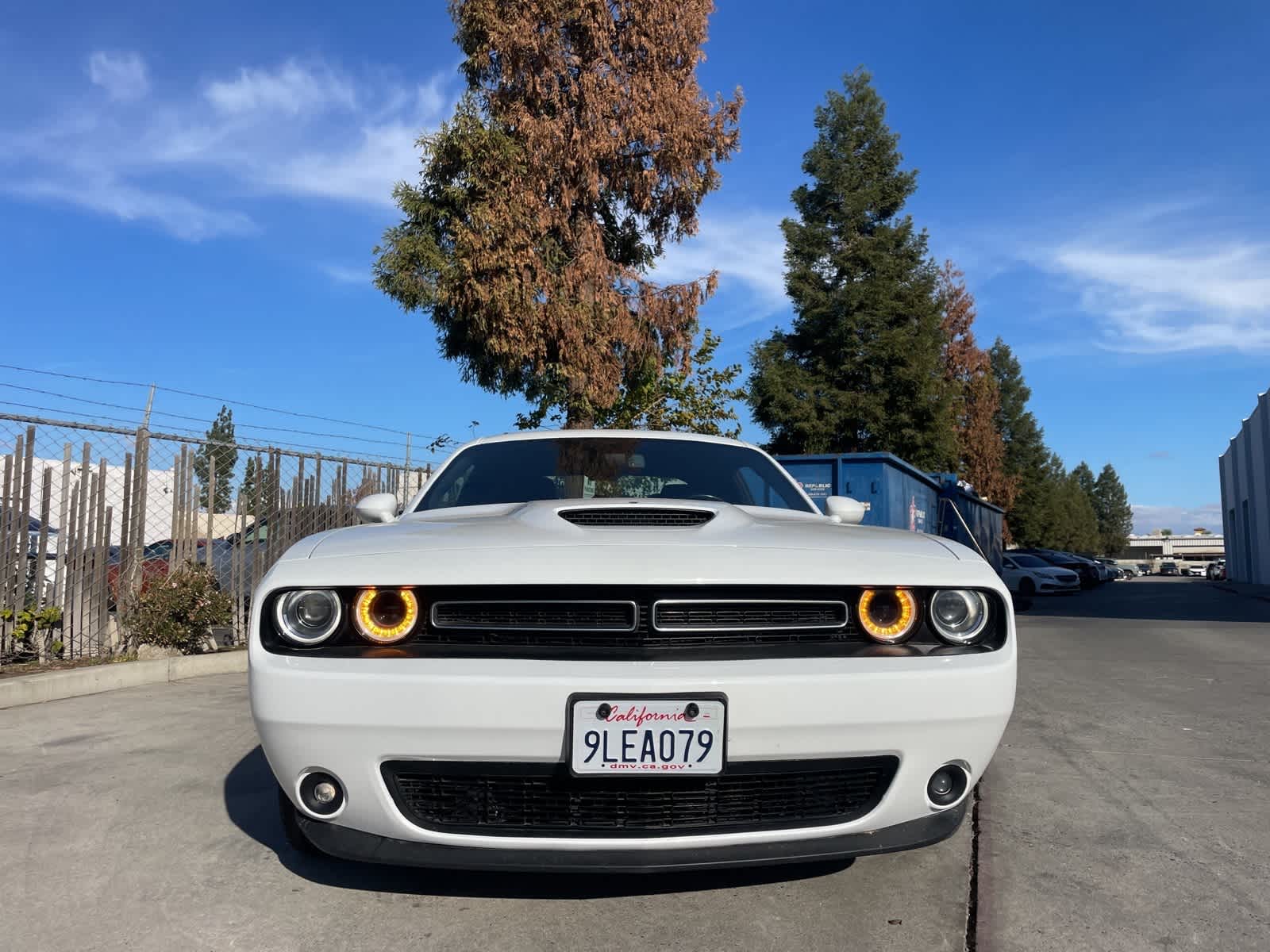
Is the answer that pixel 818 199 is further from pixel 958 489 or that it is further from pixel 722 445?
pixel 722 445

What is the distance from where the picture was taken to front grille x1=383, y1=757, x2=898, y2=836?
215 cm

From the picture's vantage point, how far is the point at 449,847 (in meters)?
2.15

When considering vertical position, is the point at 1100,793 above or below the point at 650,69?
below

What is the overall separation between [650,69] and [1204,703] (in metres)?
9.56

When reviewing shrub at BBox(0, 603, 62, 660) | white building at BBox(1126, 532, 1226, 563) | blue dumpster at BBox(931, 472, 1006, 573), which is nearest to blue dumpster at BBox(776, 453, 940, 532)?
blue dumpster at BBox(931, 472, 1006, 573)

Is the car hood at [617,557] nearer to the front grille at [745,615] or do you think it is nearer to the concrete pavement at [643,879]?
the front grille at [745,615]

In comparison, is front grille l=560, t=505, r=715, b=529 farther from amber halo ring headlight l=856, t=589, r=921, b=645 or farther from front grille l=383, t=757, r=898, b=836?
front grille l=383, t=757, r=898, b=836

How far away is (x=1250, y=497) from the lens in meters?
37.8

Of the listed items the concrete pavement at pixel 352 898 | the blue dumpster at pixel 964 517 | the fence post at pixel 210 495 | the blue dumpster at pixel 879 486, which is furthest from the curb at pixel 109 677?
the blue dumpster at pixel 964 517

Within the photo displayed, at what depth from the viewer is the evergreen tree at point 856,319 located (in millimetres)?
27500

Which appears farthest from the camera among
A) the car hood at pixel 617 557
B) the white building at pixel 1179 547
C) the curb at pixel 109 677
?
the white building at pixel 1179 547

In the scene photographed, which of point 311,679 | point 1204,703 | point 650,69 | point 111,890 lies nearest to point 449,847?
point 311,679

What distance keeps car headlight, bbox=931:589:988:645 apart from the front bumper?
0.55 ft

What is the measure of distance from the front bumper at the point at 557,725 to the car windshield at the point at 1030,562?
26.3 meters
